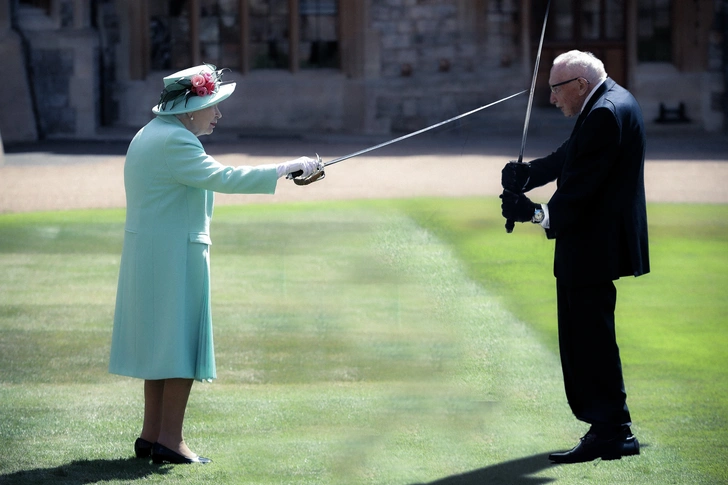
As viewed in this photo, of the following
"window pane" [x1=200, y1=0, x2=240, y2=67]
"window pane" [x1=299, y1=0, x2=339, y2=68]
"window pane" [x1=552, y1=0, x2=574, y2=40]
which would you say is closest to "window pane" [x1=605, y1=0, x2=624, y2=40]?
"window pane" [x1=552, y1=0, x2=574, y2=40]

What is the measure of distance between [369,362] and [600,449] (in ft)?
6.77

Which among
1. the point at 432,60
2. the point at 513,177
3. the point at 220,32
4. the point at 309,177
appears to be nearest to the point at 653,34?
the point at 432,60

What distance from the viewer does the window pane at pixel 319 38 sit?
73.7 feet

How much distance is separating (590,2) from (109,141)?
9925 millimetres

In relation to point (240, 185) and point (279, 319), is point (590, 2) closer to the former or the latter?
point (279, 319)

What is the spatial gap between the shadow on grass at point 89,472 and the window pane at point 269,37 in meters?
18.3

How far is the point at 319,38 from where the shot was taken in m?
22.5

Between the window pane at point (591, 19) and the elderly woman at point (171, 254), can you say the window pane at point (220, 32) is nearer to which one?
the window pane at point (591, 19)

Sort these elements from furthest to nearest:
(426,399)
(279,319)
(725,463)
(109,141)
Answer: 1. (109,141)
2. (279,319)
3. (426,399)
4. (725,463)

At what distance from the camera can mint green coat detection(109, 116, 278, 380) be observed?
469cm

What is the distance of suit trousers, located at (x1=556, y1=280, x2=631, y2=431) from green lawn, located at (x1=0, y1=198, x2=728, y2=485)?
0.22 m

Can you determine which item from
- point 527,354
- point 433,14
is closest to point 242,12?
point 433,14

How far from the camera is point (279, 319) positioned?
768 centimetres

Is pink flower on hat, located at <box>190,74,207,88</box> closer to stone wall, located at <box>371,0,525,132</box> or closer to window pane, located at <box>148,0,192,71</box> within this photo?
stone wall, located at <box>371,0,525,132</box>
